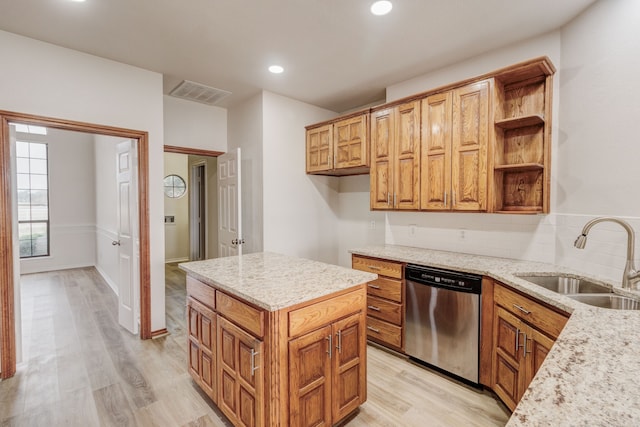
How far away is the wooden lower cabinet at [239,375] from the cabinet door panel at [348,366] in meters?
0.47

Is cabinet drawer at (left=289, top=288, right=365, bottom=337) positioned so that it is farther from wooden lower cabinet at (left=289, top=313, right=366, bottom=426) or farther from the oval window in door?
the oval window in door

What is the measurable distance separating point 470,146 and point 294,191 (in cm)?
224

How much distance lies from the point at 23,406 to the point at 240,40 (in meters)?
3.22

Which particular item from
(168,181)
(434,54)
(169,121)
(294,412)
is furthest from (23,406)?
(168,181)

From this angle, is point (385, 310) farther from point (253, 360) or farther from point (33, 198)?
point (33, 198)

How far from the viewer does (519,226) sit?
8.84 feet

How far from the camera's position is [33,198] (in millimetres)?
6090

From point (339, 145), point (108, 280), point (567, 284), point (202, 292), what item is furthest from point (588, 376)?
point (108, 280)

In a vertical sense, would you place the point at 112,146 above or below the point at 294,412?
above

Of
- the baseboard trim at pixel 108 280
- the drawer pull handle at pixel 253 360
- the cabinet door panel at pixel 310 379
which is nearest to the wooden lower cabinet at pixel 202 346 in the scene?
the drawer pull handle at pixel 253 360

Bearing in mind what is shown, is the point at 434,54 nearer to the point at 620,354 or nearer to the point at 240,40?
the point at 240,40

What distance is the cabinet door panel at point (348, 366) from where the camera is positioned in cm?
185

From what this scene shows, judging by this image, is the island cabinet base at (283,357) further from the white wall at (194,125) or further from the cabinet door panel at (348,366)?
the white wall at (194,125)

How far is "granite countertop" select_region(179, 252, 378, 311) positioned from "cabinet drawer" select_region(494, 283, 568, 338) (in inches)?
36.4
